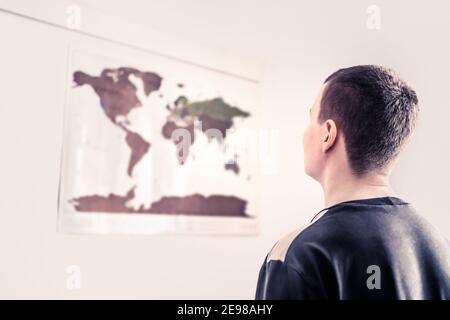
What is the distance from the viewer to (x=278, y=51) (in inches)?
84.0

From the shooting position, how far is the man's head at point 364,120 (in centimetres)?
83

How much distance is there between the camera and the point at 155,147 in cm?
170

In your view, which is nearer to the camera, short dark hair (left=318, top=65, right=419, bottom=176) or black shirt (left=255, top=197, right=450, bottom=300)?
black shirt (left=255, top=197, right=450, bottom=300)

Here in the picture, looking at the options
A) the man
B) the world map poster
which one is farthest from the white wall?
the man

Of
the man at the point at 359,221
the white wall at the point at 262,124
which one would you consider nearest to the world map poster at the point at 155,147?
the white wall at the point at 262,124

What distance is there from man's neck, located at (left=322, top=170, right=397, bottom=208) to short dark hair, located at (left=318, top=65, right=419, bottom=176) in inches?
0.7

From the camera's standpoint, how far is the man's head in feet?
2.71

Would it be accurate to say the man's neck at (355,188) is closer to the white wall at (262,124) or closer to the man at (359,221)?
the man at (359,221)

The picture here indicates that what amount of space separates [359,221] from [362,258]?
0.06 metres

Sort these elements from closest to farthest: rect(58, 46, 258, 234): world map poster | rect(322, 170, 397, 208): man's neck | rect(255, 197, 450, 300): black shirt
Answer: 1. rect(255, 197, 450, 300): black shirt
2. rect(322, 170, 397, 208): man's neck
3. rect(58, 46, 258, 234): world map poster

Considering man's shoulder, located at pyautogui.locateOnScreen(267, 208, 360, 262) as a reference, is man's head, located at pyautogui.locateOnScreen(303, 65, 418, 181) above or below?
above

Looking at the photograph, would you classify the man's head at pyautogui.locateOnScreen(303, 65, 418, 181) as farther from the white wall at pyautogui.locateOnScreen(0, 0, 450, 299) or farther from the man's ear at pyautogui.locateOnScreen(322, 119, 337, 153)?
the white wall at pyautogui.locateOnScreen(0, 0, 450, 299)

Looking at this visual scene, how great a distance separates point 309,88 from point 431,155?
726 mm
